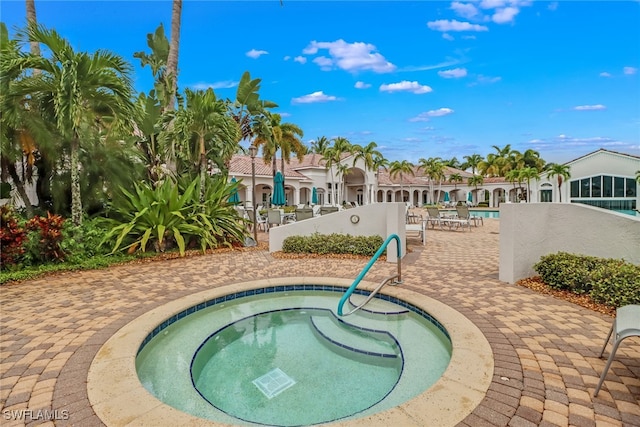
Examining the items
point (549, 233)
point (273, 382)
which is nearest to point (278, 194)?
point (549, 233)

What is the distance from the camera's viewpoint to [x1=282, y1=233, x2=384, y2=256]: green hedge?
862 centimetres

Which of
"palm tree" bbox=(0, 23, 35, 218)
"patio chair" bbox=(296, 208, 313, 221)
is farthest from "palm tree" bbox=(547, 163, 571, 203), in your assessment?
"palm tree" bbox=(0, 23, 35, 218)

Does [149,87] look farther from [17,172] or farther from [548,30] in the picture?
[548,30]

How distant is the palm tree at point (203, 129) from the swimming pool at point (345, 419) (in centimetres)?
703

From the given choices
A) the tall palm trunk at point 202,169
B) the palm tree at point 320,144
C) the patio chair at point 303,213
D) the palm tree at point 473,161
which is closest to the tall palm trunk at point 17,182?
the tall palm trunk at point 202,169

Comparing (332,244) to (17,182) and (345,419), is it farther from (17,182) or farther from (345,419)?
(17,182)

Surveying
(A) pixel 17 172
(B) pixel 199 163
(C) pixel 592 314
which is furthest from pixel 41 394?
(A) pixel 17 172

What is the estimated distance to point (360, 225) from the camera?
919cm

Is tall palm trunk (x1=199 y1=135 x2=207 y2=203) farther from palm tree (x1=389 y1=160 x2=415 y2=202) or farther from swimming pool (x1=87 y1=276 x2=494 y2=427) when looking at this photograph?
palm tree (x1=389 y1=160 x2=415 y2=202)

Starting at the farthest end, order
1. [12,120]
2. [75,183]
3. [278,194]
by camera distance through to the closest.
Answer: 1. [278,194]
2. [75,183]
3. [12,120]

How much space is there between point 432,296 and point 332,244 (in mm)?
4014

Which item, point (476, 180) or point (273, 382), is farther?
point (476, 180)

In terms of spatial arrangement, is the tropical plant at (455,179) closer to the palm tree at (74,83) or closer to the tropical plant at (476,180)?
the tropical plant at (476,180)

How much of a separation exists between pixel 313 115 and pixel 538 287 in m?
32.3
